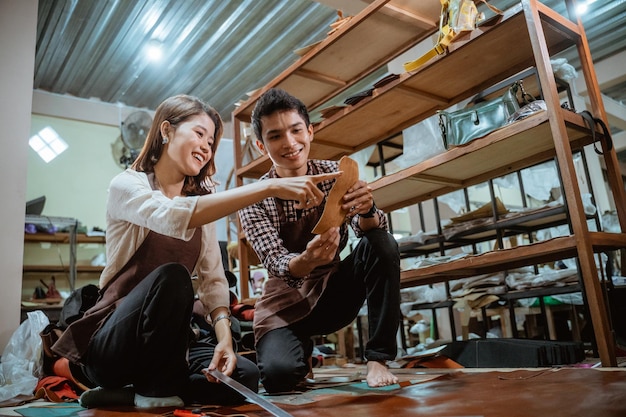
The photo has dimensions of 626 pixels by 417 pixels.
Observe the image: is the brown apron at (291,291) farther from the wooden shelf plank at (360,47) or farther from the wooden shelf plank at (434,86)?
the wooden shelf plank at (360,47)

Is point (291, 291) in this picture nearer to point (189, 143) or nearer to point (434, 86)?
point (189, 143)

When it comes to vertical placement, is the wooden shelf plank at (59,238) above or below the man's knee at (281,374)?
above

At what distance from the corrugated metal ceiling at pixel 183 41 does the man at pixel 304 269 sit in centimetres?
341

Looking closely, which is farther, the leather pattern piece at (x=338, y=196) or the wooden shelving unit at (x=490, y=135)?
the wooden shelving unit at (x=490, y=135)

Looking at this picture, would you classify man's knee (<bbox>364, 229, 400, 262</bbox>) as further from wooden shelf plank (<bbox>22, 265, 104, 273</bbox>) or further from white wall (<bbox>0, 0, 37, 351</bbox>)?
wooden shelf plank (<bbox>22, 265, 104, 273</bbox>)

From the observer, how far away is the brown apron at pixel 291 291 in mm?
1835

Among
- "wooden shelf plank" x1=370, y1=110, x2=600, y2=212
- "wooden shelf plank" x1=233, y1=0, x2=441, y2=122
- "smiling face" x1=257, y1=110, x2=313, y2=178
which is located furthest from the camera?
"wooden shelf plank" x1=233, y1=0, x2=441, y2=122

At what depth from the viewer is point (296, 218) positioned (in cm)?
196

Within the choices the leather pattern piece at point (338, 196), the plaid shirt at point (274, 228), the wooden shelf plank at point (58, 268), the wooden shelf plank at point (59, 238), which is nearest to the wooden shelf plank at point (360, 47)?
the plaid shirt at point (274, 228)

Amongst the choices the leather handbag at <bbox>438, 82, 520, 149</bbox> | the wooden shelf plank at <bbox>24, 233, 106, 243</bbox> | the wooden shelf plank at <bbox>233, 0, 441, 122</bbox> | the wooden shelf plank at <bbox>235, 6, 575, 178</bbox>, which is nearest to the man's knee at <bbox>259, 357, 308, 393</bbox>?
the leather handbag at <bbox>438, 82, 520, 149</bbox>

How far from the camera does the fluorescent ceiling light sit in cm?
635

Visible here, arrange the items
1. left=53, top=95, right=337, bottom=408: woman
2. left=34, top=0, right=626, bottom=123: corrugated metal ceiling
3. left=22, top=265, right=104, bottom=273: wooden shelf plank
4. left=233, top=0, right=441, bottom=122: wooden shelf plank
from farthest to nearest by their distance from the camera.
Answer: left=22, top=265, right=104, bottom=273: wooden shelf plank → left=34, top=0, right=626, bottom=123: corrugated metal ceiling → left=233, top=0, right=441, bottom=122: wooden shelf plank → left=53, top=95, right=337, bottom=408: woman

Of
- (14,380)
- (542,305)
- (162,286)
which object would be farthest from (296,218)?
(542,305)

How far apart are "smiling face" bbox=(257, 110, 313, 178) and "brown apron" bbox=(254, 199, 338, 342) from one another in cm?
17
